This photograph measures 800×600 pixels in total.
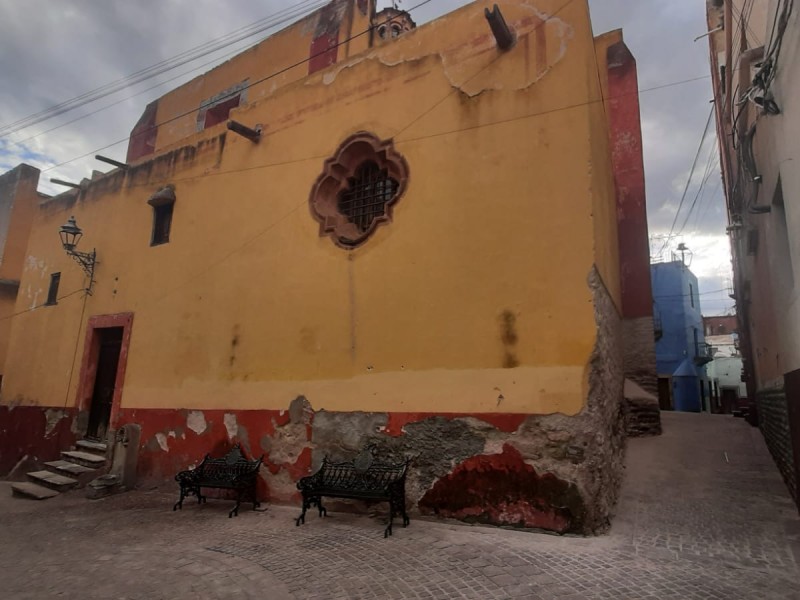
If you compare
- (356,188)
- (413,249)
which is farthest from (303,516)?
(356,188)

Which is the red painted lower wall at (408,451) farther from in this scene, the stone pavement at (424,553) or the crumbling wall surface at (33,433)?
the crumbling wall surface at (33,433)

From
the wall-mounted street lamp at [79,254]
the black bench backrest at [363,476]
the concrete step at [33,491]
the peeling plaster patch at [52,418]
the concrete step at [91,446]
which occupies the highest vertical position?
the wall-mounted street lamp at [79,254]

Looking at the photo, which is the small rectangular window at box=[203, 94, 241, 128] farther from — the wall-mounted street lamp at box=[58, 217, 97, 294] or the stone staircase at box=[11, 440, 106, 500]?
the stone staircase at box=[11, 440, 106, 500]

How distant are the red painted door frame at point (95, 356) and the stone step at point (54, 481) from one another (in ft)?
3.77

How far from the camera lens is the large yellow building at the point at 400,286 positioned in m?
5.19

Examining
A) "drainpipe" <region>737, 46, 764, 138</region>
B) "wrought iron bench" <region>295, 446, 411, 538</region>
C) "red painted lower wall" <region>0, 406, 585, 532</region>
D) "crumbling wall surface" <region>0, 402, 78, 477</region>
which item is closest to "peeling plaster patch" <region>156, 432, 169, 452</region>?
"red painted lower wall" <region>0, 406, 585, 532</region>

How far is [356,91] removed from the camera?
7.37m

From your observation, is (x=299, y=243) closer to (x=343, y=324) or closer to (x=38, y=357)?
(x=343, y=324)

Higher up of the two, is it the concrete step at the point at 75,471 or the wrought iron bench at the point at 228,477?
the wrought iron bench at the point at 228,477

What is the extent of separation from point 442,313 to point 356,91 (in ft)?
12.2

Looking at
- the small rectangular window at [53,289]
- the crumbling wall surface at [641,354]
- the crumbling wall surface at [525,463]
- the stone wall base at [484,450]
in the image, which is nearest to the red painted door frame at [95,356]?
the small rectangular window at [53,289]

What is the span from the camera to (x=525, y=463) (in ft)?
16.5

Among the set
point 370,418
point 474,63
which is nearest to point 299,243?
point 370,418

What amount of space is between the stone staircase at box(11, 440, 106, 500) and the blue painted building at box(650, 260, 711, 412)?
22583 millimetres
